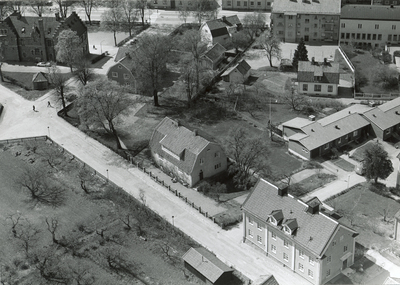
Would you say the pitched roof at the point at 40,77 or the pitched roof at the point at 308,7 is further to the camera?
the pitched roof at the point at 308,7

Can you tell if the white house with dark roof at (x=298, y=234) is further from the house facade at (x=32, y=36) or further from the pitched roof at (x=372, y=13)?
the pitched roof at (x=372, y=13)

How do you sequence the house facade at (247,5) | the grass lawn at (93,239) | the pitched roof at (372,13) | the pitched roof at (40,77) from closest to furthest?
the grass lawn at (93,239) < the pitched roof at (40,77) < the pitched roof at (372,13) < the house facade at (247,5)

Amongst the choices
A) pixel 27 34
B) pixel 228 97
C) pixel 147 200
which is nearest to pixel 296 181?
pixel 147 200

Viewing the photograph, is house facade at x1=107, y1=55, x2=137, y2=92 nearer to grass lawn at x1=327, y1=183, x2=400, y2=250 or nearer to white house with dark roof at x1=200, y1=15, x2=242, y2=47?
white house with dark roof at x1=200, y1=15, x2=242, y2=47

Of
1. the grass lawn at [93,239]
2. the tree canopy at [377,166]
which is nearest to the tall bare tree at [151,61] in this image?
the grass lawn at [93,239]

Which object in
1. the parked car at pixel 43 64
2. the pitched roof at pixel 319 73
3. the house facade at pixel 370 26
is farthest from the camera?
the house facade at pixel 370 26

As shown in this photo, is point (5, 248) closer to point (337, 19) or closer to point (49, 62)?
point (49, 62)

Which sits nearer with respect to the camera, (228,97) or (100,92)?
(100,92)
